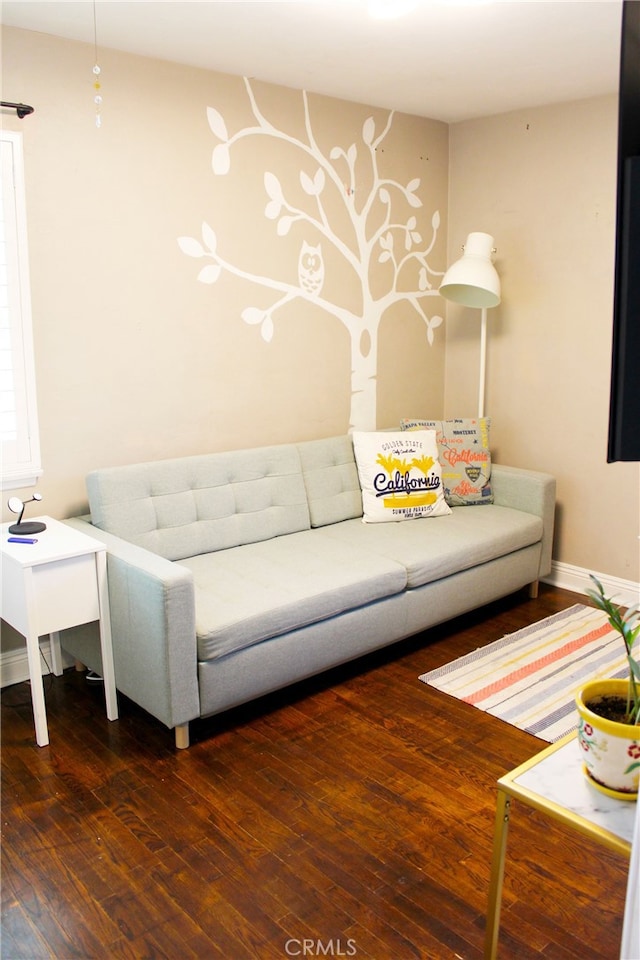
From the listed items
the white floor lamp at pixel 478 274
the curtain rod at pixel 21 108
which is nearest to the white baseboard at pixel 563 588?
the white floor lamp at pixel 478 274

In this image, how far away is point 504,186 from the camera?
4195mm

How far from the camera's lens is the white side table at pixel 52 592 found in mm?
2502

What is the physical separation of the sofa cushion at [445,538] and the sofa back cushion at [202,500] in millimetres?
283

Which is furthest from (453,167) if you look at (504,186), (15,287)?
(15,287)

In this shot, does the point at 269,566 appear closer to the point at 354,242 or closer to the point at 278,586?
the point at 278,586

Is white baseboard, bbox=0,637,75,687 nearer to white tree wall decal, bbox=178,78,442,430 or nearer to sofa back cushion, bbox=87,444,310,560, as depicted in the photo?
sofa back cushion, bbox=87,444,310,560

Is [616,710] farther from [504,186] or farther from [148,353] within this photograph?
[504,186]

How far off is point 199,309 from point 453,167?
1.94 m

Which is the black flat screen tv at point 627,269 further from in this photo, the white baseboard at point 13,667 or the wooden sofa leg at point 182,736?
the white baseboard at point 13,667

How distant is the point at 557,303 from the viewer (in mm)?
4043

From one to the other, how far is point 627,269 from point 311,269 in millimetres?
3069

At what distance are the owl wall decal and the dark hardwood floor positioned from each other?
1.98 m

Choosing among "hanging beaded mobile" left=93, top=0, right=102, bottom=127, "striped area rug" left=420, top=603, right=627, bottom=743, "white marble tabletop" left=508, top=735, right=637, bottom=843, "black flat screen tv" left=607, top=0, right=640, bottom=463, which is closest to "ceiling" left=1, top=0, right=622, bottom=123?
"hanging beaded mobile" left=93, top=0, right=102, bottom=127

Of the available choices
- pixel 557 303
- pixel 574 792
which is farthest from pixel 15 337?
pixel 557 303
